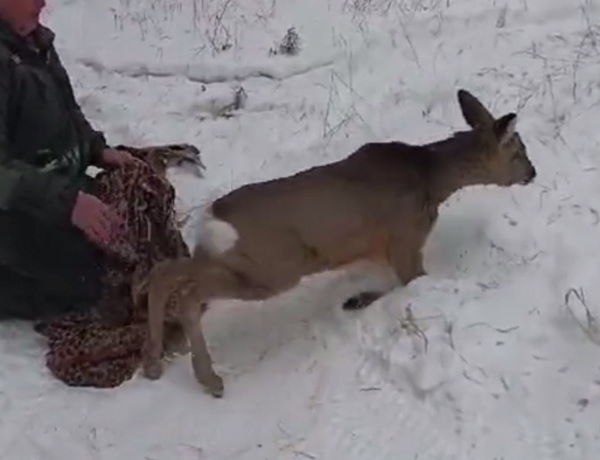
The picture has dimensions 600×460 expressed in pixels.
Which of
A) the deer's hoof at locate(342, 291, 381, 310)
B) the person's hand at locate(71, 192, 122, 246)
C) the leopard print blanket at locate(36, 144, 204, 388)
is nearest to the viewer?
the person's hand at locate(71, 192, 122, 246)

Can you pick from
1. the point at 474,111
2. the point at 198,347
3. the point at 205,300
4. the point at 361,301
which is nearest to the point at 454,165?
the point at 474,111

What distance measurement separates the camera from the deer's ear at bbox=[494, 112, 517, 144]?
6.73 m

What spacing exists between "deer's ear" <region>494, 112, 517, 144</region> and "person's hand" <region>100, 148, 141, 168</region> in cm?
188

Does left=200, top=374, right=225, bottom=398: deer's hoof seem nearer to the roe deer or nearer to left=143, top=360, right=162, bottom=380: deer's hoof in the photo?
the roe deer

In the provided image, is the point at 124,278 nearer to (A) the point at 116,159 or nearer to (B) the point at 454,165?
(A) the point at 116,159

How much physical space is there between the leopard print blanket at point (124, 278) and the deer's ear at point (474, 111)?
160 cm

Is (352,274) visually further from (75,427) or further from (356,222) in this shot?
(75,427)

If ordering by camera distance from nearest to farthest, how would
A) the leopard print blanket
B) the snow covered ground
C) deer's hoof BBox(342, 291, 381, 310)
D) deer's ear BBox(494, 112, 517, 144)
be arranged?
the snow covered ground
the leopard print blanket
deer's hoof BBox(342, 291, 381, 310)
deer's ear BBox(494, 112, 517, 144)

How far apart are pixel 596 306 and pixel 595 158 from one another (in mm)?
1426

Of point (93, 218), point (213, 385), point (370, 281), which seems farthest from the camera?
point (370, 281)

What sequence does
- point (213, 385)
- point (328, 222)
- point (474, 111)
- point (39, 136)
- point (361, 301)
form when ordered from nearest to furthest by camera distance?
1. point (213, 385)
2. point (328, 222)
3. point (361, 301)
4. point (39, 136)
5. point (474, 111)

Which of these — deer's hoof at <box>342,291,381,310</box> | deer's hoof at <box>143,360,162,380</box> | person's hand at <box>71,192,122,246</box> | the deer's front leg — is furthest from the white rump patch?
deer's hoof at <box>342,291,381,310</box>

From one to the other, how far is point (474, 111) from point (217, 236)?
1.72m

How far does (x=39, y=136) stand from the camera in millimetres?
6535
